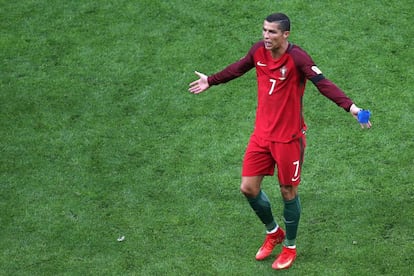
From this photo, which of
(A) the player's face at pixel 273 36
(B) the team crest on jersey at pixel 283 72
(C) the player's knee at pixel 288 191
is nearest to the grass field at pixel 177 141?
(C) the player's knee at pixel 288 191

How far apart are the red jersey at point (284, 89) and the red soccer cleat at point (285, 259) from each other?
3.37 feet

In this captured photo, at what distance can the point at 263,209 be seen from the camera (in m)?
7.73

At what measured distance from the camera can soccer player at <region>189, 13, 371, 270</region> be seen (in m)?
7.16

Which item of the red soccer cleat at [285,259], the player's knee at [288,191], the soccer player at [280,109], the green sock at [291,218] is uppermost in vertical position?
the soccer player at [280,109]

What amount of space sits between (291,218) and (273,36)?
1.59m

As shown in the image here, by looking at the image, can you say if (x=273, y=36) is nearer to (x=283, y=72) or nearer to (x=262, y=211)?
(x=283, y=72)

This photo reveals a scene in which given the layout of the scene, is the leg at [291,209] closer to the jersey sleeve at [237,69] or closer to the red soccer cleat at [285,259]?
the red soccer cleat at [285,259]

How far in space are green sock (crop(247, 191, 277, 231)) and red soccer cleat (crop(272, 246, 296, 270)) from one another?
24cm

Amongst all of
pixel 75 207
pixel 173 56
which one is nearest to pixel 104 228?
pixel 75 207

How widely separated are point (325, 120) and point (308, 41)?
5.34ft

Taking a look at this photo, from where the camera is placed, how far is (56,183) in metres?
9.05

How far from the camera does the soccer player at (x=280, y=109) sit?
7.16m

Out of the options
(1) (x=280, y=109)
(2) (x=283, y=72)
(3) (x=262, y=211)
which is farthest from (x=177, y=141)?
(2) (x=283, y=72)

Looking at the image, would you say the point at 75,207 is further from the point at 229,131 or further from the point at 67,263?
the point at 229,131
